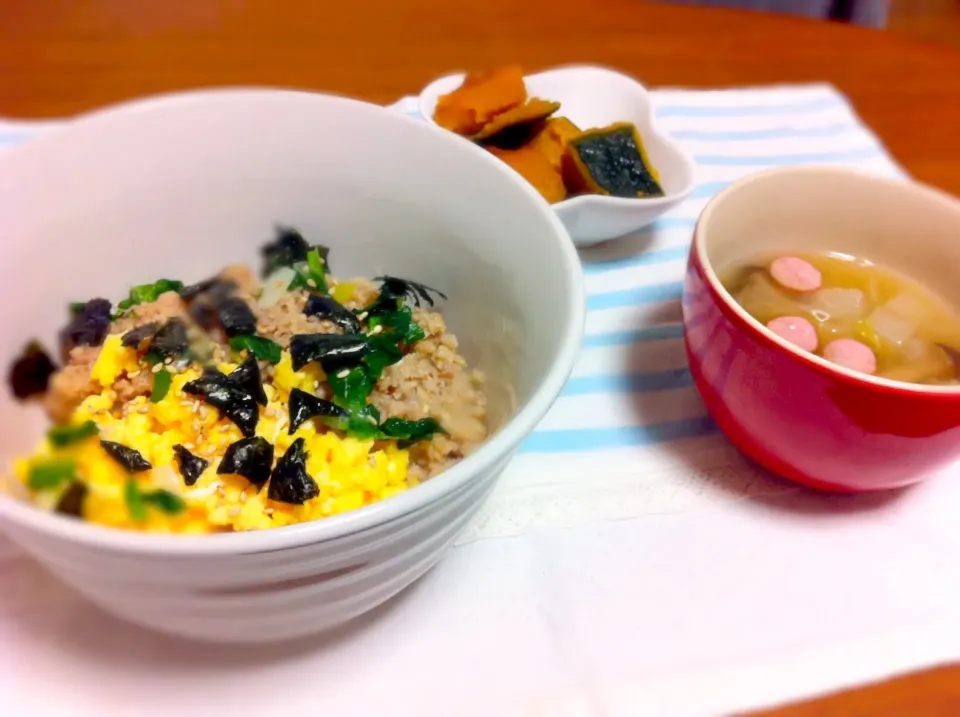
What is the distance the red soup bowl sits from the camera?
55 centimetres

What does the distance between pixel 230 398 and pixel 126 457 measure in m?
0.08

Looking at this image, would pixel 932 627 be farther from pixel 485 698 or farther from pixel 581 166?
pixel 581 166

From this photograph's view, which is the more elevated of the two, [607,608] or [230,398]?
[230,398]

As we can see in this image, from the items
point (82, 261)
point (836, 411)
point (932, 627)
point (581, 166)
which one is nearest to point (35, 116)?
point (82, 261)

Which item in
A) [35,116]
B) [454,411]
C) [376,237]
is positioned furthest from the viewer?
[35,116]

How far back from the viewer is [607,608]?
1.83 feet

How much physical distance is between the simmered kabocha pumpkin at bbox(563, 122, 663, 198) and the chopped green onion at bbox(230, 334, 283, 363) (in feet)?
1.26

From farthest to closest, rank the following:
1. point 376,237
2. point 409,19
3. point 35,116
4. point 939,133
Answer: point 409,19, point 939,133, point 35,116, point 376,237

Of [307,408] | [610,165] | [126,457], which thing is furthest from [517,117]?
[126,457]

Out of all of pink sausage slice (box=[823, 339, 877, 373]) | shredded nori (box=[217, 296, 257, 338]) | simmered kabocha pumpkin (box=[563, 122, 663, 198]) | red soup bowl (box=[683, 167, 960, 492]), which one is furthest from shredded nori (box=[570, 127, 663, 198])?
shredded nori (box=[217, 296, 257, 338])

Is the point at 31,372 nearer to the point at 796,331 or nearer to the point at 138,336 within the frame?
the point at 138,336

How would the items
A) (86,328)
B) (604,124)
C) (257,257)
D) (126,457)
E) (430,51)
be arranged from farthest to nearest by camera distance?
(430,51) < (604,124) < (257,257) < (86,328) < (126,457)

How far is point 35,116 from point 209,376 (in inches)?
23.6

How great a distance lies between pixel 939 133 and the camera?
1.08 metres
